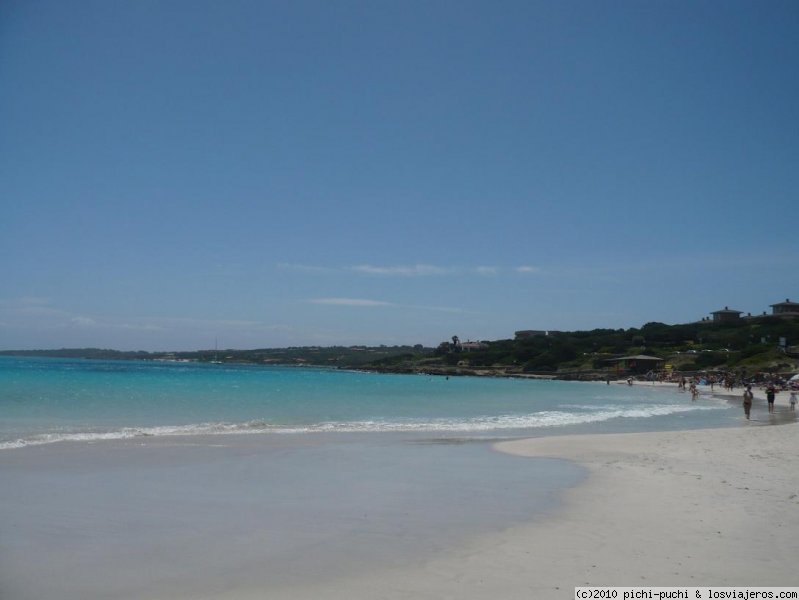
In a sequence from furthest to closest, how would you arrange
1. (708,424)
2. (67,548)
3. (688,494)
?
(708,424) < (688,494) < (67,548)

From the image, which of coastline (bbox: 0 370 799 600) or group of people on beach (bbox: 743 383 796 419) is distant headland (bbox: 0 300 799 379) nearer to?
group of people on beach (bbox: 743 383 796 419)

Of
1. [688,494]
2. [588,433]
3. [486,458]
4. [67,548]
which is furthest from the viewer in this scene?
[588,433]

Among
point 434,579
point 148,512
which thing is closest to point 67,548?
point 148,512

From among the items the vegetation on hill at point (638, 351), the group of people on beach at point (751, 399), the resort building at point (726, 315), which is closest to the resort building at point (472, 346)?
the vegetation on hill at point (638, 351)

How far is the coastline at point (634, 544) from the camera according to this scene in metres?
5.61

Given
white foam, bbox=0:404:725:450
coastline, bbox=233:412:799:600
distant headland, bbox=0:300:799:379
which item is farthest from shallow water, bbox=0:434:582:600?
distant headland, bbox=0:300:799:379

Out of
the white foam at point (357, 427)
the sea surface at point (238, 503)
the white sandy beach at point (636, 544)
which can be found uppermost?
the white sandy beach at point (636, 544)

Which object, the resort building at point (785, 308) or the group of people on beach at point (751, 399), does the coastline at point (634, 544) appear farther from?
the resort building at point (785, 308)

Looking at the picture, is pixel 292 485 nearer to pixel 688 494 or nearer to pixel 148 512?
pixel 148 512

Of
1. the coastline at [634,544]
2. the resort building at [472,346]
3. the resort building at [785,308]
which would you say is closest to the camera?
the coastline at [634,544]

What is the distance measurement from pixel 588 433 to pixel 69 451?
13988mm

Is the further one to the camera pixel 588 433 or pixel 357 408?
pixel 357 408

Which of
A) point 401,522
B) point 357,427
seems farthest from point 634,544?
point 357,427

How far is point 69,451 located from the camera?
45.9 feet
